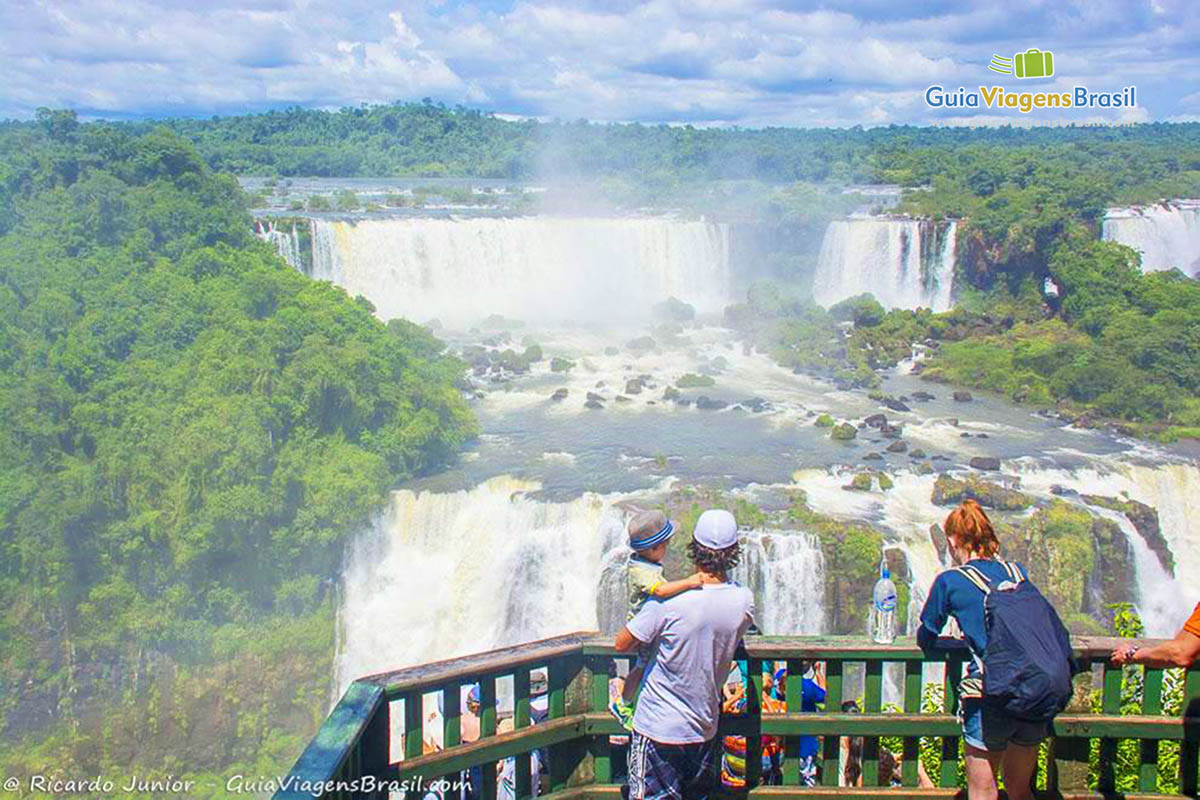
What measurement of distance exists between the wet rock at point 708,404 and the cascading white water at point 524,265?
1018cm

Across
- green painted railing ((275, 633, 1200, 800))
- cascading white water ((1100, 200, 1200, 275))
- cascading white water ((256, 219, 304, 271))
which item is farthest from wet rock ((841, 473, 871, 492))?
cascading white water ((1100, 200, 1200, 275))

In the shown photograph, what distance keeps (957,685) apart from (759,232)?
32281mm

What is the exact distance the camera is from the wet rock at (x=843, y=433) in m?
19.4

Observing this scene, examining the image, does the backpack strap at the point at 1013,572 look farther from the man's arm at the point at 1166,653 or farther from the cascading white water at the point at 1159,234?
the cascading white water at the point at 1159,234

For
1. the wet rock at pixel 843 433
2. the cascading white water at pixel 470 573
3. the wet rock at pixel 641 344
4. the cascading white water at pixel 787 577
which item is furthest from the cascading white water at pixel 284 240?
the cascading white water at pixel 787 577

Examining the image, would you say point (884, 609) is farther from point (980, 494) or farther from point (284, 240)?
point (284, 240)

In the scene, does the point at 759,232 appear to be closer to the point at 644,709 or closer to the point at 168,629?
the point at 168,629

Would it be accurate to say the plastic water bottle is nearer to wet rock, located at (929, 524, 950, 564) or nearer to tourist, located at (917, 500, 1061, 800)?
tourist, located at (917, 500, 1061, 800)

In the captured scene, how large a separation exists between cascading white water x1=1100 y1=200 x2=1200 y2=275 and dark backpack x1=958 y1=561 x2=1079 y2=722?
105 feet

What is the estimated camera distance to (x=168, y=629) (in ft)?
53.7

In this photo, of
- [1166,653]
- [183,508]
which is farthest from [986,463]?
[1166,653]

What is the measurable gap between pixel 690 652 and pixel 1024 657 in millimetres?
936

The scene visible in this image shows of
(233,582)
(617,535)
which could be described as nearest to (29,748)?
(233,582)

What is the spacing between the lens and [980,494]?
16297mm
